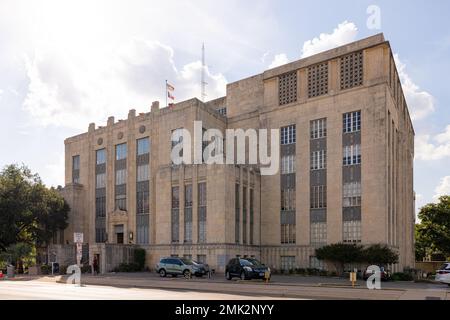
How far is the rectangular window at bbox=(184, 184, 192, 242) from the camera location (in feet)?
157

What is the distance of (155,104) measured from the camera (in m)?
55.4

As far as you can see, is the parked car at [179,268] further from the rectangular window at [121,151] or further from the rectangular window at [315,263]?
the rectangular window at [121,151]

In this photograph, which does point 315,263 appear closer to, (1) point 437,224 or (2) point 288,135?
(2) point 288,135

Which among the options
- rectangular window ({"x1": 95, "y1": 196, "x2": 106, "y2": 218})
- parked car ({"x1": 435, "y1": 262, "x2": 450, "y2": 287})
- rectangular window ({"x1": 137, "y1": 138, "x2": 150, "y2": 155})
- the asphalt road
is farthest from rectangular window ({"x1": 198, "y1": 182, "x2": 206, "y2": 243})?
the asphalt road

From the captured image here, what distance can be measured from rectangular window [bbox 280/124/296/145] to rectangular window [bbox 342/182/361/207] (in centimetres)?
732

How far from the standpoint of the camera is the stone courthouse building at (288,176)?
145ft

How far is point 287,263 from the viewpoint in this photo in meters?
47.4

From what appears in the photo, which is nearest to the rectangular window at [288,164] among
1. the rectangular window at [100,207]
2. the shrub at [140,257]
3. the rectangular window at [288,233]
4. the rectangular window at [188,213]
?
the rectangular window at [288,233]

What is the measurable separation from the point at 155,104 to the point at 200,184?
13.0m

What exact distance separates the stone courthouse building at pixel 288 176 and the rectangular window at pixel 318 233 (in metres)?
0.10

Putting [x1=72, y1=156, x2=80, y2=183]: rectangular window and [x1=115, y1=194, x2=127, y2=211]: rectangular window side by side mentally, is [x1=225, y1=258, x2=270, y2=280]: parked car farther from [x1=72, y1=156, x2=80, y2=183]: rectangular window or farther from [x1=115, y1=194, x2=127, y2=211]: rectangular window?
[x1=72, y1=156, x2=80, y2=183]: rectangular window

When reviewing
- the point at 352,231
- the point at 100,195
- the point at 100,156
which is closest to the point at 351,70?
the point at 352,231

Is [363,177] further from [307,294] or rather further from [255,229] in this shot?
[307,294]
